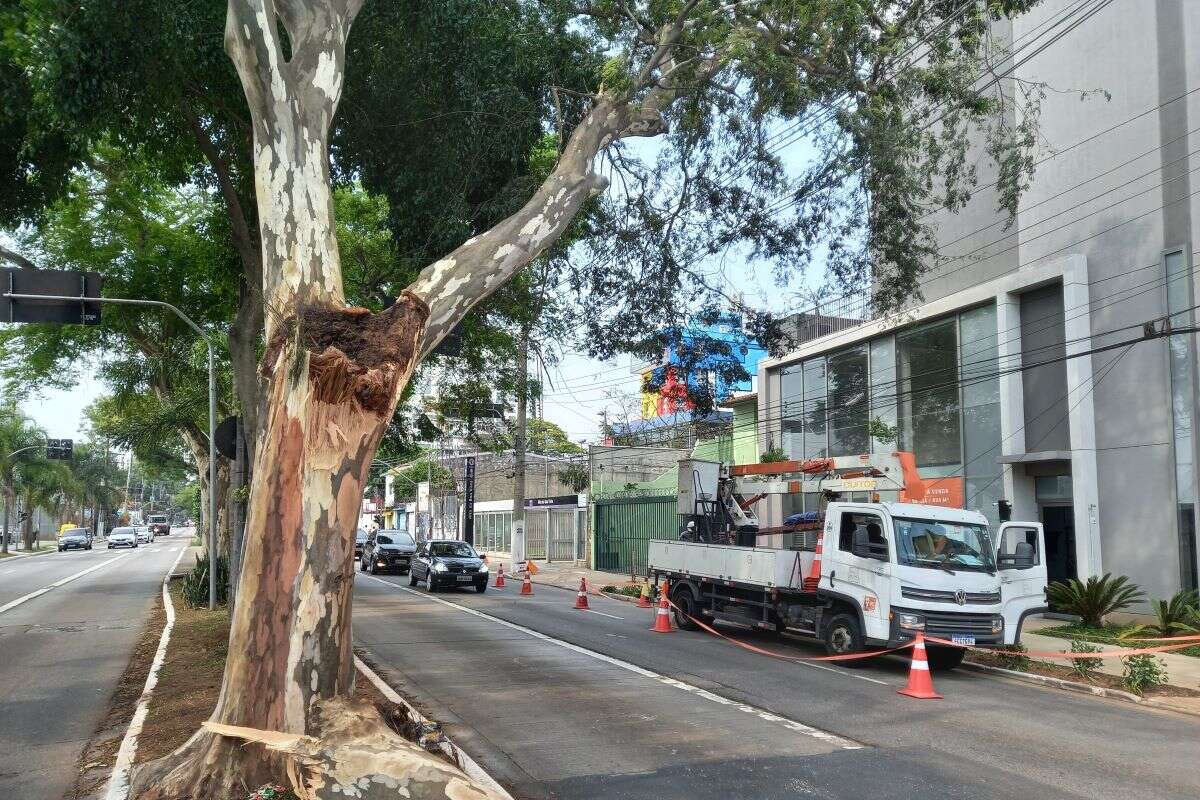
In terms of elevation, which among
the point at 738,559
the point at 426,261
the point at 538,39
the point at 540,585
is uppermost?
the point at 538,39

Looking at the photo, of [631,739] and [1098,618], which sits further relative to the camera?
[1098,618]

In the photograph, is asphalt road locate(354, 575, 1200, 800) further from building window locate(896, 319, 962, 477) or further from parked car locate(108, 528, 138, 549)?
parked car locate(108, 528, 138, 549)

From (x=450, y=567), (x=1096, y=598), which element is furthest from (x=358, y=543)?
(x=1096, y=598)

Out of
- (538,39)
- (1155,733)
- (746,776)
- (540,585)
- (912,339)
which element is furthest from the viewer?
(540,585)

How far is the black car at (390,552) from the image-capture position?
1335 inches

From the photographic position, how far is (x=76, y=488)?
69.1 m

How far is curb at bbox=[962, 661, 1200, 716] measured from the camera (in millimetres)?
10656

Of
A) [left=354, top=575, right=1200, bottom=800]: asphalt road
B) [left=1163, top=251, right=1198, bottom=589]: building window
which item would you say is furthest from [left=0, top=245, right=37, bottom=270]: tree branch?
[left=1163, top=251, right=1198, bottom=589]: building window

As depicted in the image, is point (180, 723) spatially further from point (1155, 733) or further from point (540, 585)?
point (540, 585)

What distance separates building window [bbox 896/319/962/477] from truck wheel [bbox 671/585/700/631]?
8.24 metres

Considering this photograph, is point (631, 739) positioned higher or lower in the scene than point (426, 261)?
lower

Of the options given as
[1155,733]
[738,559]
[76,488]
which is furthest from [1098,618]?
[76,488]

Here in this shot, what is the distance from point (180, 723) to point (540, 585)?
70.8ft

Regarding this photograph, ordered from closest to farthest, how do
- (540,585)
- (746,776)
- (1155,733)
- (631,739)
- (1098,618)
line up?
(746,776) → (631,739) → (1155,733) → (1098,618) → (540,585)
